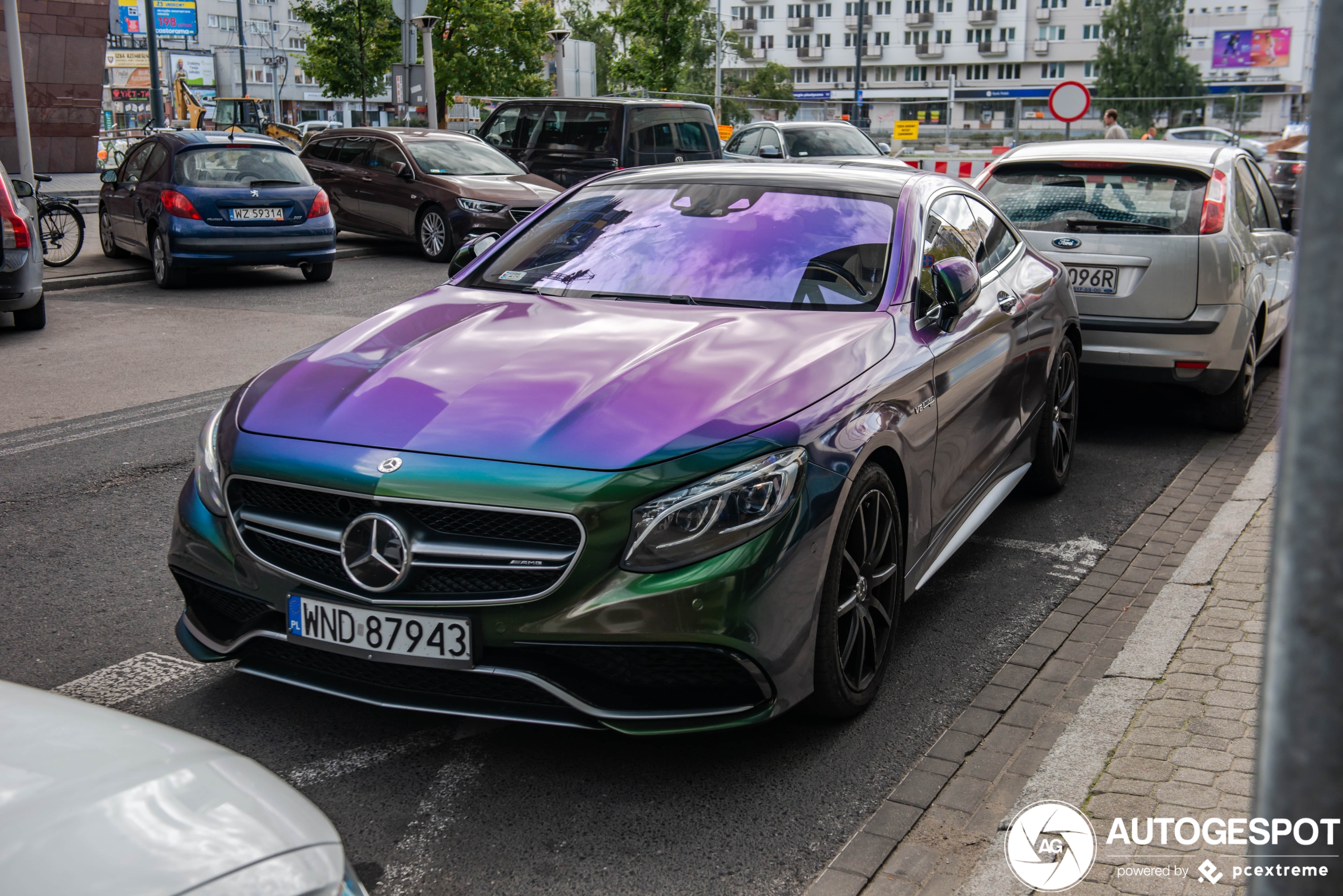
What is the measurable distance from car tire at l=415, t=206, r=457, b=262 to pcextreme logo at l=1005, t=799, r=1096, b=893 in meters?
14.2

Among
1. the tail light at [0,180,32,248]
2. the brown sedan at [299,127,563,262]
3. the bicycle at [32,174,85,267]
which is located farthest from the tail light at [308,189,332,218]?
the tail light at [0,180,32,248]

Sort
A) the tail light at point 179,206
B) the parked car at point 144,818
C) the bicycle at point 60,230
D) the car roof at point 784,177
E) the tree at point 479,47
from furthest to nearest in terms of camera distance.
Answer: the tree at point 479,47 < the bicycle at point 60,230 < the tail light at point 179,206 < the car roof at point 784,177 < the parked car at point 144,818

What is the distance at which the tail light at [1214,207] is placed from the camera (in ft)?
23.6

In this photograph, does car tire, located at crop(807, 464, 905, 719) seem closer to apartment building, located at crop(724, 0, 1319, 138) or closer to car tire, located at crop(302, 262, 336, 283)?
car tire, located at crop(302, 262, 336, 283)

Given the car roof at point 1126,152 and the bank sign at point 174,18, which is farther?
the bank sign at point 174,18

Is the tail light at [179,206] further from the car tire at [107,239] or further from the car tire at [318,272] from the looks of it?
the car tire at [107,239]

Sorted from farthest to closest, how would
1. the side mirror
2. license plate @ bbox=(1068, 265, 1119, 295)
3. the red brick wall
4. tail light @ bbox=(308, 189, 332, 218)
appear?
the red brick wall < tail light @ bbox=(308, 189, 332, 218) < license plate @ bbox=(1068, 265, 1119, 295) < the side mirror

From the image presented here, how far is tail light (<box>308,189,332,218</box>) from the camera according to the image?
46.9 ft

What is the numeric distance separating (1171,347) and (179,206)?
1025 cm

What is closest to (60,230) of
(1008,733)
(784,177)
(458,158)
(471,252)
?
(458,158)

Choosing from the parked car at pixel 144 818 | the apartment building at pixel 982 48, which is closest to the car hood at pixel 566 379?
the parked car at pixel 144 818

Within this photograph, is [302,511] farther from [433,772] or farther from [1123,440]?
[1123,440]

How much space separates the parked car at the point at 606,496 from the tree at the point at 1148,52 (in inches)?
3654

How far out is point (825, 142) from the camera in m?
24.0
